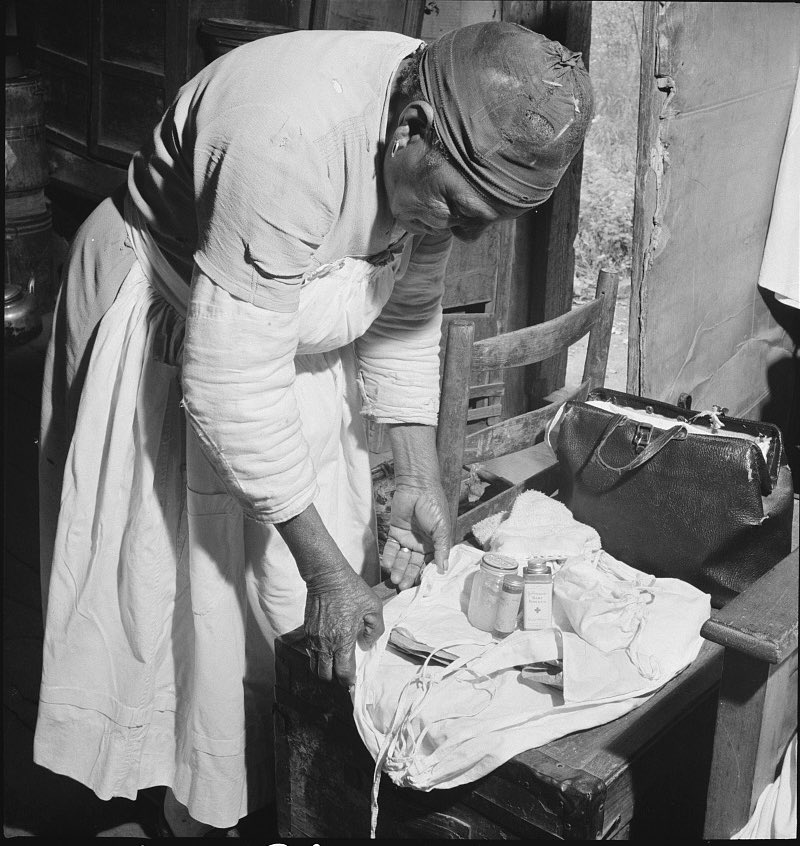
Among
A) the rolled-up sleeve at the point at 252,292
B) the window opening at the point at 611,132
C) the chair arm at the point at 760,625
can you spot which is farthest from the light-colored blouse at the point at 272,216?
the window opening at the point at 611,132

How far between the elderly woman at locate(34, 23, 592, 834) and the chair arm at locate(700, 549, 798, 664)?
2.10 ft

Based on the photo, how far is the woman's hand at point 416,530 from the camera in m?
2.21

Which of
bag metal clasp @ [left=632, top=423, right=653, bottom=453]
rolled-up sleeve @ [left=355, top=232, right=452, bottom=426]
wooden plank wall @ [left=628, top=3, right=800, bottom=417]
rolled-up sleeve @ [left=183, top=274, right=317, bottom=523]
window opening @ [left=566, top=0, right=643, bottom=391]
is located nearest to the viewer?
rolled-up sleeve @ [left=183, top=274, right=317, bottom=523]

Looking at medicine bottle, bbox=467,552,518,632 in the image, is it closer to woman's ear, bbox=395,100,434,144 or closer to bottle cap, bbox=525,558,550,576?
bottle cap, bbox=525,558,550,576

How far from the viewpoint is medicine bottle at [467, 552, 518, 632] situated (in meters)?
1.97

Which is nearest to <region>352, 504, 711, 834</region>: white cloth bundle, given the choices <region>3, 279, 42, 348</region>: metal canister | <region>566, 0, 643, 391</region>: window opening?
<region>566, 0, 643, 391</region>: window opening

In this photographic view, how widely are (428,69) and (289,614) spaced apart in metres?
1.17

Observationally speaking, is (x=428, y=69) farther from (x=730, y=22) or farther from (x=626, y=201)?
(x=626, y=201)

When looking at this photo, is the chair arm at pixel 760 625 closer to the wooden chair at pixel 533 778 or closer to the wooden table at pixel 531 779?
the wooden chair at pixel 533 778

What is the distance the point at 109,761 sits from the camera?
87.4 inches

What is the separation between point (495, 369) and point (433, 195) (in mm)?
1087

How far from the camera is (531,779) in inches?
65.0

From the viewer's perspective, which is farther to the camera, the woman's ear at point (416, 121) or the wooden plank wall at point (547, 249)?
the wooden plank wall at point (547, 249)

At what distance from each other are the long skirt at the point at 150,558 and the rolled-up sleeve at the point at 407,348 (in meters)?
0.06
